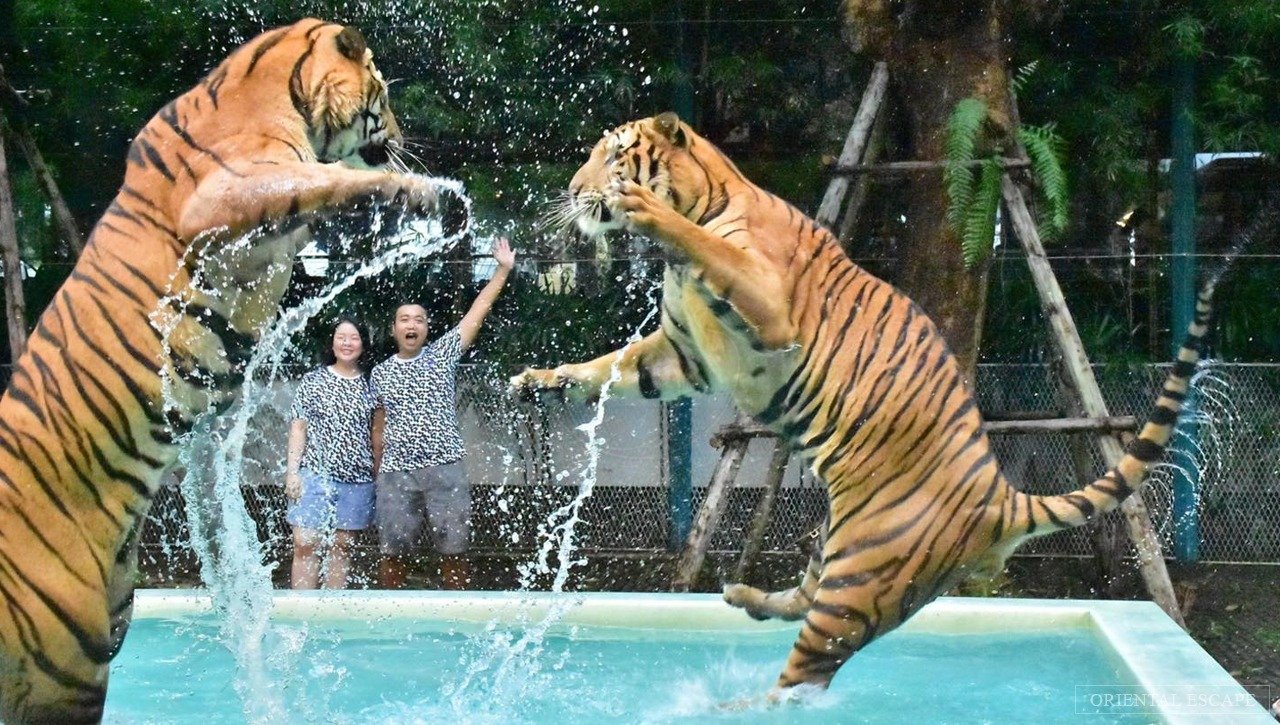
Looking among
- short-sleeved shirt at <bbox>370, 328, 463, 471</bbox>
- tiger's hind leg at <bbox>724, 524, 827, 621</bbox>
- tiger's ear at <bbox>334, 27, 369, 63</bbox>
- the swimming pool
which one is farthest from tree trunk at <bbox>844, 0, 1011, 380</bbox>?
tiger's ear at <bbox>334, 27, 369, 63</bbox>

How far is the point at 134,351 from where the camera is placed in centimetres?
242

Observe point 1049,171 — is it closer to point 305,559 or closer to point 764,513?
point 764,513

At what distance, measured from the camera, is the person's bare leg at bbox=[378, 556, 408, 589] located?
494 cm

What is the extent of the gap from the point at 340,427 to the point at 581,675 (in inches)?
68.1

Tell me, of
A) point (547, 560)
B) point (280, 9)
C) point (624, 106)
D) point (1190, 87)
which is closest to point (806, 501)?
point (547, 560)

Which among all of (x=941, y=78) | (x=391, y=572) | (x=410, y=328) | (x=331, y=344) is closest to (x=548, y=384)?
(x=410, y=328)

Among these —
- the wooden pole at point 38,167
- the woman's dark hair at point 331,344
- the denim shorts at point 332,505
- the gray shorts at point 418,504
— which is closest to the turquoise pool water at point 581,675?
the denim shorts at point 332,505

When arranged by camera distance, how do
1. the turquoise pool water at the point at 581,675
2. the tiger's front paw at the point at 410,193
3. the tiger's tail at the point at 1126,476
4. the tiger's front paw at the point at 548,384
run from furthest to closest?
the tiger's front paw at the point at 548,384, the turquoise pool water at the point at 581,675, the tiger's tail at the point at 1126,476, the tiger's front paw at the point at 410,193

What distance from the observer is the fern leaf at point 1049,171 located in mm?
4566

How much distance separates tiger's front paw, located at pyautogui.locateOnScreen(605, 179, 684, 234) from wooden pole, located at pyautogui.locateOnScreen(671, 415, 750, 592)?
227cm

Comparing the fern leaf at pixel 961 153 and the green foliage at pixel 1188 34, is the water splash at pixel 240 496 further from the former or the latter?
the green foliage at pixel 1188 34

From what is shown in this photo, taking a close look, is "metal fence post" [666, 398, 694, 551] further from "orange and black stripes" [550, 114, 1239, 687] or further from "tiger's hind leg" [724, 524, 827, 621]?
"orange and black stripes" [550, 114, 1239, 687]

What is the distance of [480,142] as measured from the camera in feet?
18.0

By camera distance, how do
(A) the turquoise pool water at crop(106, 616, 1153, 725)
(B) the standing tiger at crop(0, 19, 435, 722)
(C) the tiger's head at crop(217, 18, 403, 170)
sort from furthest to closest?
(A) the turquoise pool water at crop(106, 616, 1153, 725) → (C) the tiger's head at crop(217, 18, 403, 170) → (B) the standing tiger at crop(0, 19, 435, 722)
